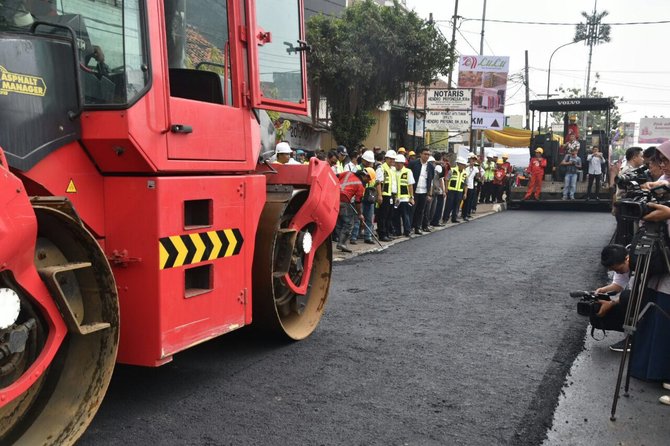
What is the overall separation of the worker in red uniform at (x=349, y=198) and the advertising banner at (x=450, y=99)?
9.45 metres

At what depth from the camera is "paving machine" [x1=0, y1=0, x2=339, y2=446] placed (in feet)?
9.70

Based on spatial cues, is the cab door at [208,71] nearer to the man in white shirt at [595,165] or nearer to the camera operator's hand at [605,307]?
the camera operator's hand at [605,307]

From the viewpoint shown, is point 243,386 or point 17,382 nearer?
point 17,382

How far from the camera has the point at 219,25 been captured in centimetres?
418

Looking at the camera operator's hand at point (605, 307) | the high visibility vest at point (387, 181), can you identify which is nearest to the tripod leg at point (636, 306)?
the camera operator's hand at point (605, 307)

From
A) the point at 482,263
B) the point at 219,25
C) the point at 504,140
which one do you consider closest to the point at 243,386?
the point at 219,25

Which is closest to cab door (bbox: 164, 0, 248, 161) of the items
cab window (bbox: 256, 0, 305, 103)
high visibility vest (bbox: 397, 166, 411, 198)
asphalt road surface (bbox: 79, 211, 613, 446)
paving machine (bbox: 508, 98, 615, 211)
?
cab window (bbox: 256, 0, 305, 103)

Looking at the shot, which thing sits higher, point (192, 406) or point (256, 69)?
point (256, 69)

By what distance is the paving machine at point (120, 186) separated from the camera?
2.96 m

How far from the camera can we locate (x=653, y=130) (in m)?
42.3

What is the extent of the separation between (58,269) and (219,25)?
1962 mm

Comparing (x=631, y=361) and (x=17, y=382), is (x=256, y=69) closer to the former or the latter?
(x=17, y=382)

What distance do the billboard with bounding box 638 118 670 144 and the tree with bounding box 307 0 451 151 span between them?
20131 millimetres

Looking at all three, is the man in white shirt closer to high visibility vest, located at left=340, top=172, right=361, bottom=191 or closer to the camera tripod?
high visibility vest, located at left=340, top=172, right=361, bottom=191
